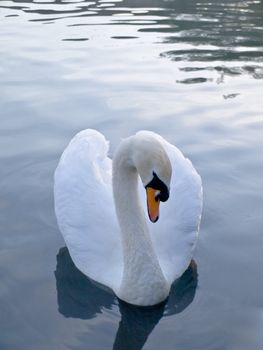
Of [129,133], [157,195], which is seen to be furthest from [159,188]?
[129,133]

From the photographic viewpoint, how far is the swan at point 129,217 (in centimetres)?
491

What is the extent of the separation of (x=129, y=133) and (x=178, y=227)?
3205 millimetres

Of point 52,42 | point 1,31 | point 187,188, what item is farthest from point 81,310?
point 1,31

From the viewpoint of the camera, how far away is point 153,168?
462 centimetres

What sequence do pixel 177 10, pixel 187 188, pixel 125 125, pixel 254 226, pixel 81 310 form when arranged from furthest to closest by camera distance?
pixel 177 10, pixel 125 125, pixel 254 226, pixel 187 188, pixel 81 310

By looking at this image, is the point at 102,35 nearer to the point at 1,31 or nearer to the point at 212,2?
the point at 1,31

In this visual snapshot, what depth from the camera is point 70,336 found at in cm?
498

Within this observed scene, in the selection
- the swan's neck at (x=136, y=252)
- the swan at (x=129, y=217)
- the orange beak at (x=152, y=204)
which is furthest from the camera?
the swan's neck at (x=136, y=252)

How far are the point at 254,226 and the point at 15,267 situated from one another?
6.64 feet

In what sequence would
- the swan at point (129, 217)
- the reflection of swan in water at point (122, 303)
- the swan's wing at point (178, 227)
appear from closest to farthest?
the swan at point (129, 217)
the reflection of swan in water at point (122, 303)
the swan's wing at point (178, 227)

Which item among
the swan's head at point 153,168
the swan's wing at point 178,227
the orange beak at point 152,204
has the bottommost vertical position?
the swan's wing at point 178,227

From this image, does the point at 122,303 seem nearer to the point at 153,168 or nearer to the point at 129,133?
the point at 153,168

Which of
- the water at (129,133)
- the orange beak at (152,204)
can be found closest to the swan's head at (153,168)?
the orange beak at (152,204)

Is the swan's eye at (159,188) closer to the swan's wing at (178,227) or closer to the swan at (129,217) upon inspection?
the swan at (129,217)
